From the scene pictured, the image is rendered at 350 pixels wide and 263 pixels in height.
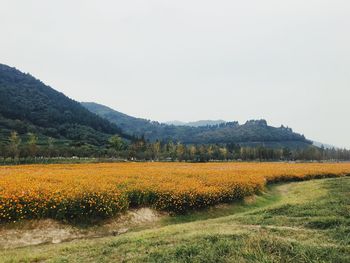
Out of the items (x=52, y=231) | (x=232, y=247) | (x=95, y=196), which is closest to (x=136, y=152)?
(x=95, y=196)

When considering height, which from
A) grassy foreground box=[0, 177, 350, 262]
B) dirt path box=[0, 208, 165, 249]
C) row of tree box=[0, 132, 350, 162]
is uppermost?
row of tree box=[0, 132, 350, 162]

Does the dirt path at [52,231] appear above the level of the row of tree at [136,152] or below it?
below

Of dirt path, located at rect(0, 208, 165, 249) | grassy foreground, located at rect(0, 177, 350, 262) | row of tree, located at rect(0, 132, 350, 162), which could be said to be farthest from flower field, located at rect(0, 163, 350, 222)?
row of tree, located at rect(0, 132, 350, 162)

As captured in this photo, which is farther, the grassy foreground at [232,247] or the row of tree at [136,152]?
the row of tree at [136,152]

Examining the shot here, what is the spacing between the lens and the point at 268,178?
4981 cm

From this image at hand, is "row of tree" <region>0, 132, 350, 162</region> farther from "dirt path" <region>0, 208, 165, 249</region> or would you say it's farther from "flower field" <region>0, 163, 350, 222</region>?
"dirt path" <region>0, 208, 165, 249</region>

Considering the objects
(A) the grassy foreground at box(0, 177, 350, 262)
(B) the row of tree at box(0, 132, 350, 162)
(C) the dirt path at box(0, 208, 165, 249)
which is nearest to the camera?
(A) the grassy foreground at box(0, 177, 350, 262)

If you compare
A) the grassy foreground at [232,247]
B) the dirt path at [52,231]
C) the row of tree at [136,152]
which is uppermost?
the row of tree at [136,152]

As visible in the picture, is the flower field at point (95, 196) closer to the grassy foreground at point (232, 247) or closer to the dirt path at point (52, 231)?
the dirt path at point (52, 231)

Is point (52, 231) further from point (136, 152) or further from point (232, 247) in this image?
point (136, 152)

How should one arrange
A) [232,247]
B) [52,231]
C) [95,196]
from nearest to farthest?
[232,247]
[52,231]
[95,196]

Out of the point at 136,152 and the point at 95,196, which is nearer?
the point at 95,196

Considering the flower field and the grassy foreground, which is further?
the flower field

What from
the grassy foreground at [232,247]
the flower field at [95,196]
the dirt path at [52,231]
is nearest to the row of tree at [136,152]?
the flower field at [95,196]
